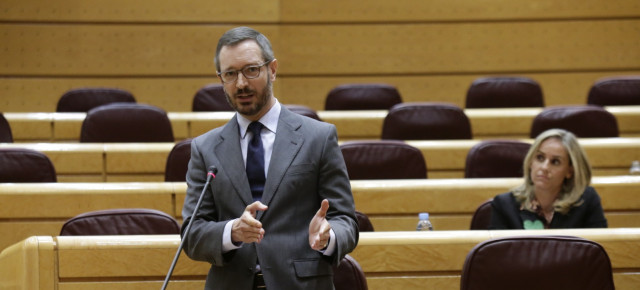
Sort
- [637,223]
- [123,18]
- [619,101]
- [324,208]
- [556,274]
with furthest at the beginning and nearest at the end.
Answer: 1. [123,18]
2. [619,101]
3. [637,223]
4. [556,274]
5. [324,208]

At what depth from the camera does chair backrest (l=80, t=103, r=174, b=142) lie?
4.18 m

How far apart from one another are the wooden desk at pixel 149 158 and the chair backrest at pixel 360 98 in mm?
1220

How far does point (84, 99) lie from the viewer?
5.14 m

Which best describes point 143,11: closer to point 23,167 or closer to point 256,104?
point 23,167

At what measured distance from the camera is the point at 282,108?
5.82 feet

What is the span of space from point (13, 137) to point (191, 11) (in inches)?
78.7

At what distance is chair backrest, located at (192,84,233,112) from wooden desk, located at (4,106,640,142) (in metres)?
0.28

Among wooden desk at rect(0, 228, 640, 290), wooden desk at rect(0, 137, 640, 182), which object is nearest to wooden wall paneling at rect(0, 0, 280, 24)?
wooden desk at rect(0, 137, 640, 182)

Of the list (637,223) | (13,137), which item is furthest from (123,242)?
(13,137)

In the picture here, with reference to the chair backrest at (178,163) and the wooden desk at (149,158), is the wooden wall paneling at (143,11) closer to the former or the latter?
the wooden desk at (149,158)

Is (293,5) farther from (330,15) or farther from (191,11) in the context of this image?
(191,11)

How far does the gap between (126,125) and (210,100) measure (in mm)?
895

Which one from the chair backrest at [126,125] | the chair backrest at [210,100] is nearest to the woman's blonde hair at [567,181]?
the chair backrest at [126,125]

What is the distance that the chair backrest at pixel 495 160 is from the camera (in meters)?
3.54
